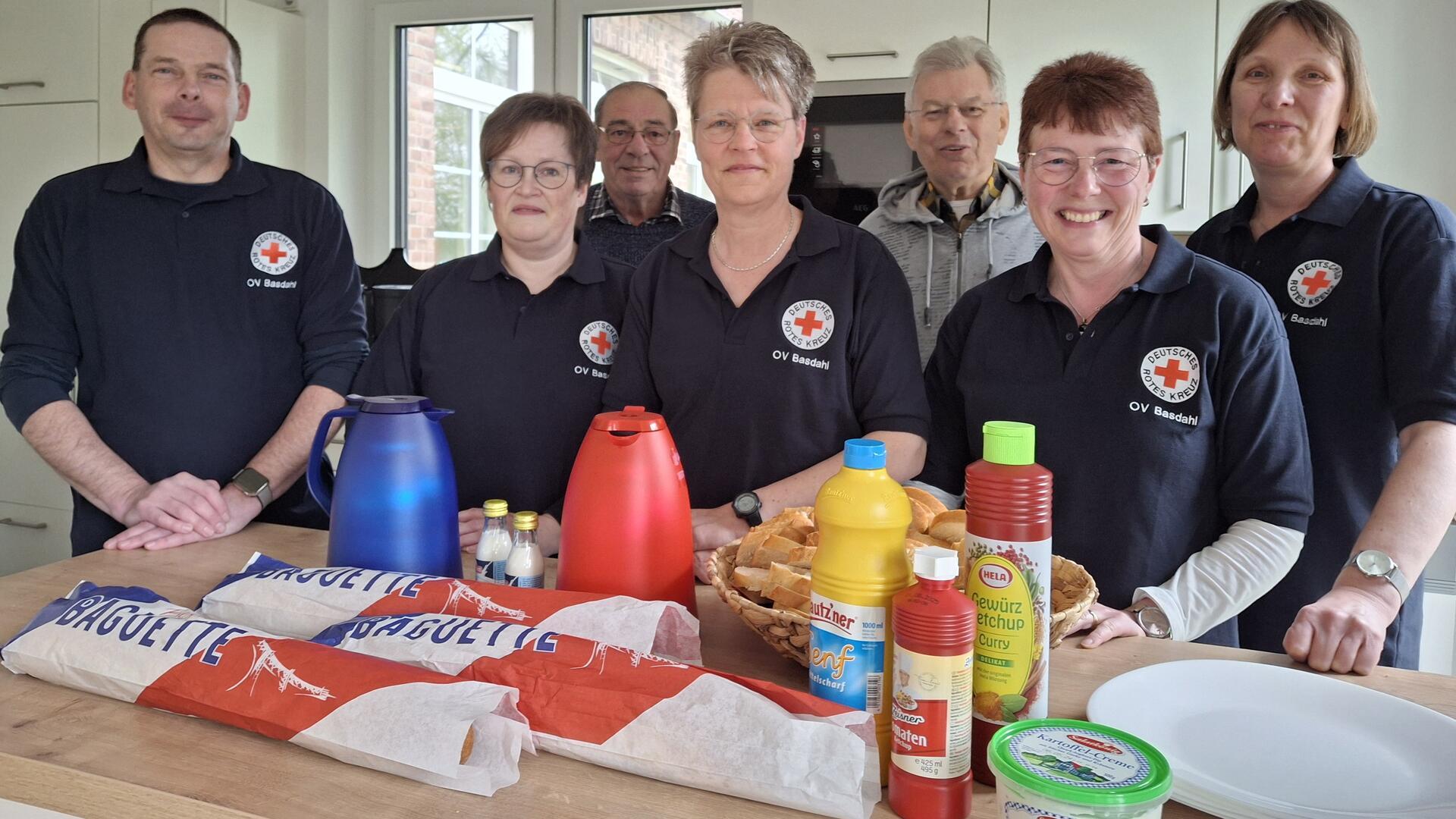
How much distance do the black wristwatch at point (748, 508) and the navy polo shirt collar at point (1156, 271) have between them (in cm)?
45

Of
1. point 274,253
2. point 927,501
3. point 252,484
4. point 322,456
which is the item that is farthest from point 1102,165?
point 274,253

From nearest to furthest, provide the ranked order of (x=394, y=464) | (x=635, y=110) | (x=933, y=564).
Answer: (x=933, y=564)
(x=394, y=464)
(x=635, y=110)

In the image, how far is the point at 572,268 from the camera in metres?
1.55

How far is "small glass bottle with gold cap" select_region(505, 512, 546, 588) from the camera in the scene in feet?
3.30

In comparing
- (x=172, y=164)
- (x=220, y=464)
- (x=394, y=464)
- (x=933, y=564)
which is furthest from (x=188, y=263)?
(x=933, y=564)

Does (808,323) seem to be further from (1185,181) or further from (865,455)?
(1185,181)

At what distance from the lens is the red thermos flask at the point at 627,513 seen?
3.04 ft

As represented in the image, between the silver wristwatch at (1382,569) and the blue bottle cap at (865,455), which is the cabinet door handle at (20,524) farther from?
the silver wristwatch at (1382,569)

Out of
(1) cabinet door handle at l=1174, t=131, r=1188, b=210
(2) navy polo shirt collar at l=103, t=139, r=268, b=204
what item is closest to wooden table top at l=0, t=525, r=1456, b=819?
(2) navy polo shirt collar at l=103, t=139, r=268, b=204

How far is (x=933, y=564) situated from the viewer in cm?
63

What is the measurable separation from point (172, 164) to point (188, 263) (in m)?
0.19

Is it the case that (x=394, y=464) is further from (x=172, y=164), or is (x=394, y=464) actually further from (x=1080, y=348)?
(x=172, y=164)

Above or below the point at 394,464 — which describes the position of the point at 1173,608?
below

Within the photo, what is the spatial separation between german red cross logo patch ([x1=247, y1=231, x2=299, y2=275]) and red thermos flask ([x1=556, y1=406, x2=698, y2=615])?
1.08 meters
